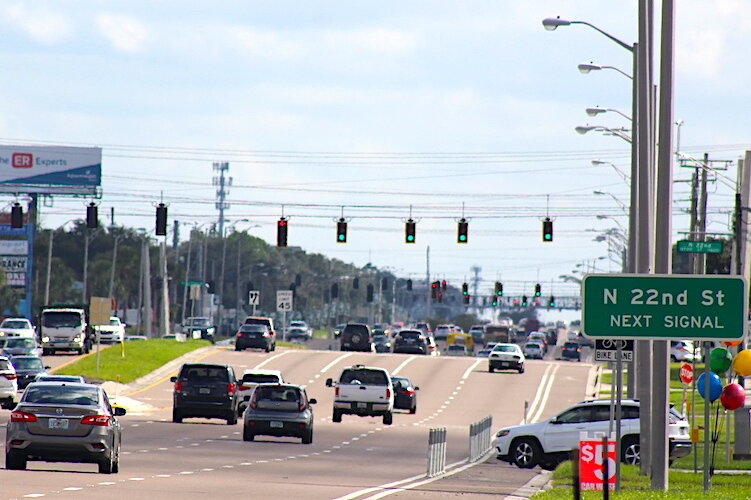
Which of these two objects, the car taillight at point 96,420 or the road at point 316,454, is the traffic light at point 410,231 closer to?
the road at point 316,454

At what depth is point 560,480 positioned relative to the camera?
85.1 feet

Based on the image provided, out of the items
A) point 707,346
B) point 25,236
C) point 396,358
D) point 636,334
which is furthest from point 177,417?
point 25,236

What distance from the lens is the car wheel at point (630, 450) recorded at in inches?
1235

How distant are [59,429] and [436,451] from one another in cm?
779

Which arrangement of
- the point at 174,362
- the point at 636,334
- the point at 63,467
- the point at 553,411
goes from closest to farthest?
the point at 636,334 → the point at 63,467 → the point at 553,411 → the point at 174,362

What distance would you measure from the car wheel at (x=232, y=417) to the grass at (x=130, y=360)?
16.2 metres

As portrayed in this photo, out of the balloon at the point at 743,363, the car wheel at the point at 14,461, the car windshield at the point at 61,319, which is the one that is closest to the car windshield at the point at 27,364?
the car windshield at the point at 61,319

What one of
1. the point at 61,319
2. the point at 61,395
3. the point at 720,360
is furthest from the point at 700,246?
the point at 61,319

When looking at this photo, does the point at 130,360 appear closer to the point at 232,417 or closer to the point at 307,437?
the point at 232,417

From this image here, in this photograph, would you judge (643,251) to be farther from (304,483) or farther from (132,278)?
(132,278)

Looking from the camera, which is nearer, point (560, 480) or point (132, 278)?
point (560, 480)

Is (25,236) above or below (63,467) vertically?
above

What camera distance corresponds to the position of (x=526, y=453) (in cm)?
3175

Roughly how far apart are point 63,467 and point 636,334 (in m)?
12.2
